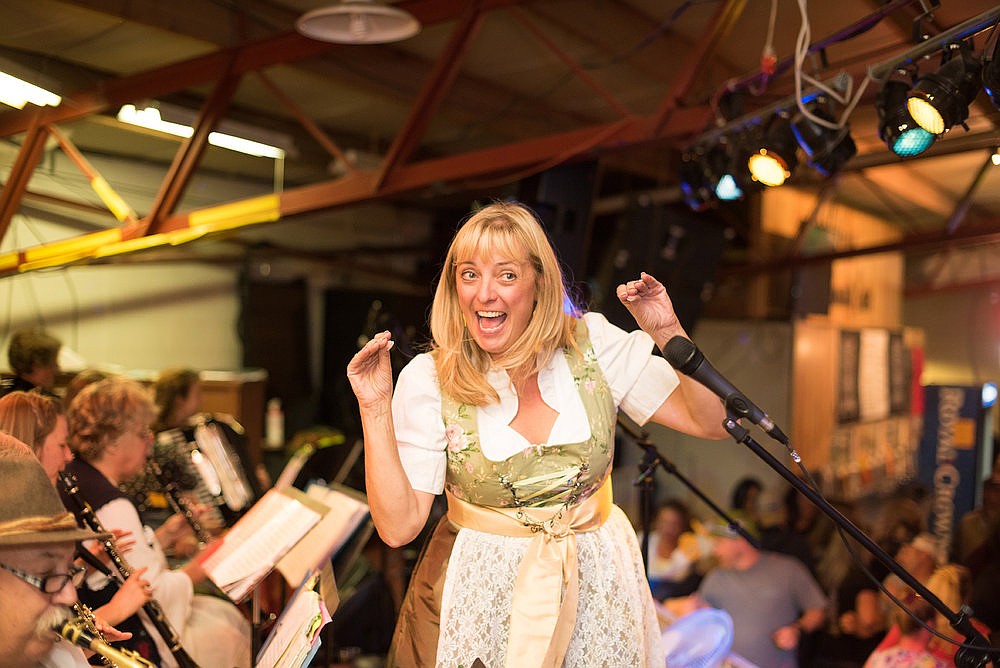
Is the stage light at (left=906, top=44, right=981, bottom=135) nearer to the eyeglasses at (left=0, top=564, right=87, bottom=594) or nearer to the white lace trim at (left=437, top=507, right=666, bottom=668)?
the white lace trim at (left=437, top=507, right=666, bottom=668)

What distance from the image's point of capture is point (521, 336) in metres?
2.18

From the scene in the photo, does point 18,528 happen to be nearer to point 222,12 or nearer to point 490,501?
point 490,501

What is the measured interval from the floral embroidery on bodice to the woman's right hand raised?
0.21 metres

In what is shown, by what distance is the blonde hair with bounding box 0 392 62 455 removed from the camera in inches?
108

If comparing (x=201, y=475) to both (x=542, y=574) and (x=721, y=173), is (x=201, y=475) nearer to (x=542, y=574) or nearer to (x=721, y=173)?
(x=721, y=173)

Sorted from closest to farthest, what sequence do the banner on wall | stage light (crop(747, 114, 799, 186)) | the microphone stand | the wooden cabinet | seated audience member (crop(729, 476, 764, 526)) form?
the microphone stand < stage light (crop(747, 114, 799, 186)) < the banner on wall < the wooden cabinet < seated audience member (crop(729, 476, 764, 526))

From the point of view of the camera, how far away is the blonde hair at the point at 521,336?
2.14 m

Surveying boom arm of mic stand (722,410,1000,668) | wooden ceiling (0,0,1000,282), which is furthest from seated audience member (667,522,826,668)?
boom arm of mic stand (722,410,1000,668)

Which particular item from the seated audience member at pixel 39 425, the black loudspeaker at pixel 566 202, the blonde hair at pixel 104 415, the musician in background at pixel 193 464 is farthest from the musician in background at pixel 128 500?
the black loudspeaker at pixel 566 202

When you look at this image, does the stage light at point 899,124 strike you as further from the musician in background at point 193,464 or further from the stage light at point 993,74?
the musician in background at point 193,464

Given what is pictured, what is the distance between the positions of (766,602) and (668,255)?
2.18m

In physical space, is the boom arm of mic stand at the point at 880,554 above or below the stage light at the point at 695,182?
below

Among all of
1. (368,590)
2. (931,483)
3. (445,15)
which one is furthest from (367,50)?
(931,483)

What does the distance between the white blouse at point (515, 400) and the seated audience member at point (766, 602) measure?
103 inches
